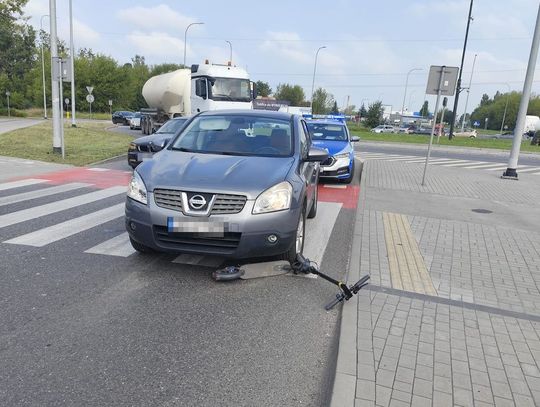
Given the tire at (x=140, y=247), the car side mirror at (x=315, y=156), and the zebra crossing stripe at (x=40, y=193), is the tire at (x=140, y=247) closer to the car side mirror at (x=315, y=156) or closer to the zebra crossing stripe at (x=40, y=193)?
the car side mirror at (x=315, y=156)

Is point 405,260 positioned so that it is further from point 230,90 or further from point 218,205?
point 230,90

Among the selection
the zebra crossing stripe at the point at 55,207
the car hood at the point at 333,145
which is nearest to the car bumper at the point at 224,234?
the zebra crossing stripe at the point at 55,207

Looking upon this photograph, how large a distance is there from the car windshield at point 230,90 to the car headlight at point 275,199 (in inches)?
643

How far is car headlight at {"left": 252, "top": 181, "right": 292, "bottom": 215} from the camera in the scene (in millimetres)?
4324

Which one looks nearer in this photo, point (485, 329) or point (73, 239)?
point (485, 329)

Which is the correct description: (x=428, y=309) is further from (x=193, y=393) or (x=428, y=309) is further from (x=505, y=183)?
(x=505, y=183)

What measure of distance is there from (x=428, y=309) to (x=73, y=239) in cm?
427

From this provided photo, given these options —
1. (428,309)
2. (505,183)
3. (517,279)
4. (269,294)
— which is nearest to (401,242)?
(517,279)

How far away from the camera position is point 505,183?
1410cm

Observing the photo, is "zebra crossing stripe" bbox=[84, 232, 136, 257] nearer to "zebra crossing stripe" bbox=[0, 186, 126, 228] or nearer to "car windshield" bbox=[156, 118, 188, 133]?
"zebra crossing stripe" bbox=[0, 186, 126, 228]

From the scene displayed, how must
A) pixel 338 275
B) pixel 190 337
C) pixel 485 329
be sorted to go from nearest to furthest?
1. pixel 190 337
2. pixel 485 329
3. pixel 338 275

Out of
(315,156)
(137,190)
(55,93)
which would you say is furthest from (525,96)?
(55,93)

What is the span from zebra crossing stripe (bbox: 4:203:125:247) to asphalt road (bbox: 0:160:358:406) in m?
0.18

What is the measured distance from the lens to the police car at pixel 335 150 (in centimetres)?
1180
